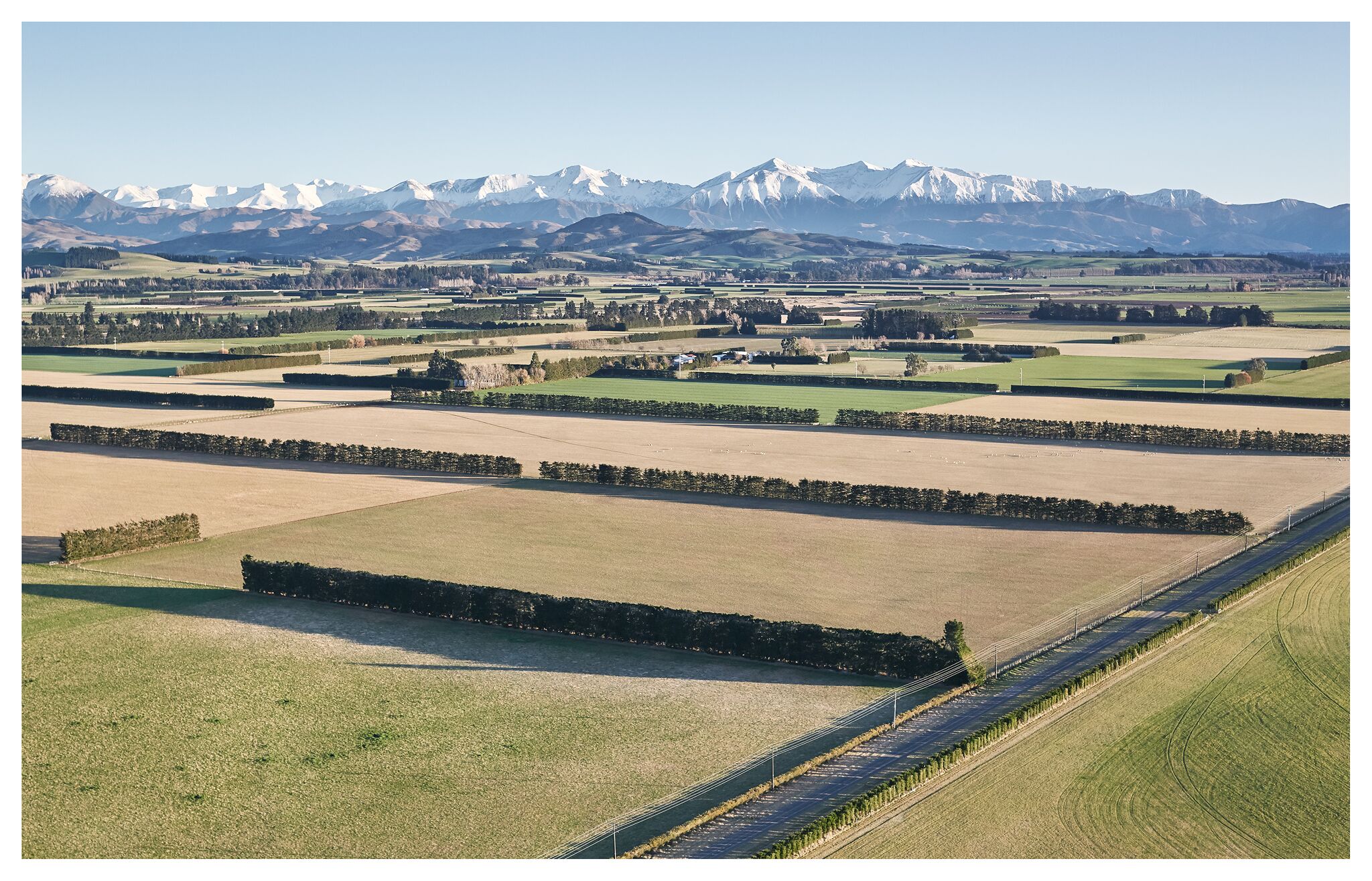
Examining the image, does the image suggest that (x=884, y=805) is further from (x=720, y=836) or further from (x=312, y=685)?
(x=312, y=685)

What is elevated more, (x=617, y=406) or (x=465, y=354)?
(x=465, y=354)

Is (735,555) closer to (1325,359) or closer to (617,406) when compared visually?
(617,406)

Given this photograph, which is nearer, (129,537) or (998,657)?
(998,657)

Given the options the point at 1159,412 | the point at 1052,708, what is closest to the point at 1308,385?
the point at 1159,412

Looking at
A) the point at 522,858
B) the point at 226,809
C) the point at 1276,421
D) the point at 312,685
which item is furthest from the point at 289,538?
the point at 1276,421

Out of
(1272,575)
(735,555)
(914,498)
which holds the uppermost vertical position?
(914,498)

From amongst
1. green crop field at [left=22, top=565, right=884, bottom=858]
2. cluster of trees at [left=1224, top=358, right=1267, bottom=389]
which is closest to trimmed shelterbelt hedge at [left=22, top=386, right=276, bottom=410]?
green crop field at [left=22, top=565, right=884, bottom=858]

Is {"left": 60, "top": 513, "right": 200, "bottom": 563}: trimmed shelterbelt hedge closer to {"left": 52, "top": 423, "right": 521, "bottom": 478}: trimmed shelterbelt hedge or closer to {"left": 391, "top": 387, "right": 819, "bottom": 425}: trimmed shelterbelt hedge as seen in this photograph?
{"left": 52, "top": 423, "right": 521, "bottom": 478}: trimmed shelterbelt hedge

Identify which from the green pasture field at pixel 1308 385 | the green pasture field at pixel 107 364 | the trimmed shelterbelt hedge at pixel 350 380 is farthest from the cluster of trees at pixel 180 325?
the green pasture field at pixel 1308 385
